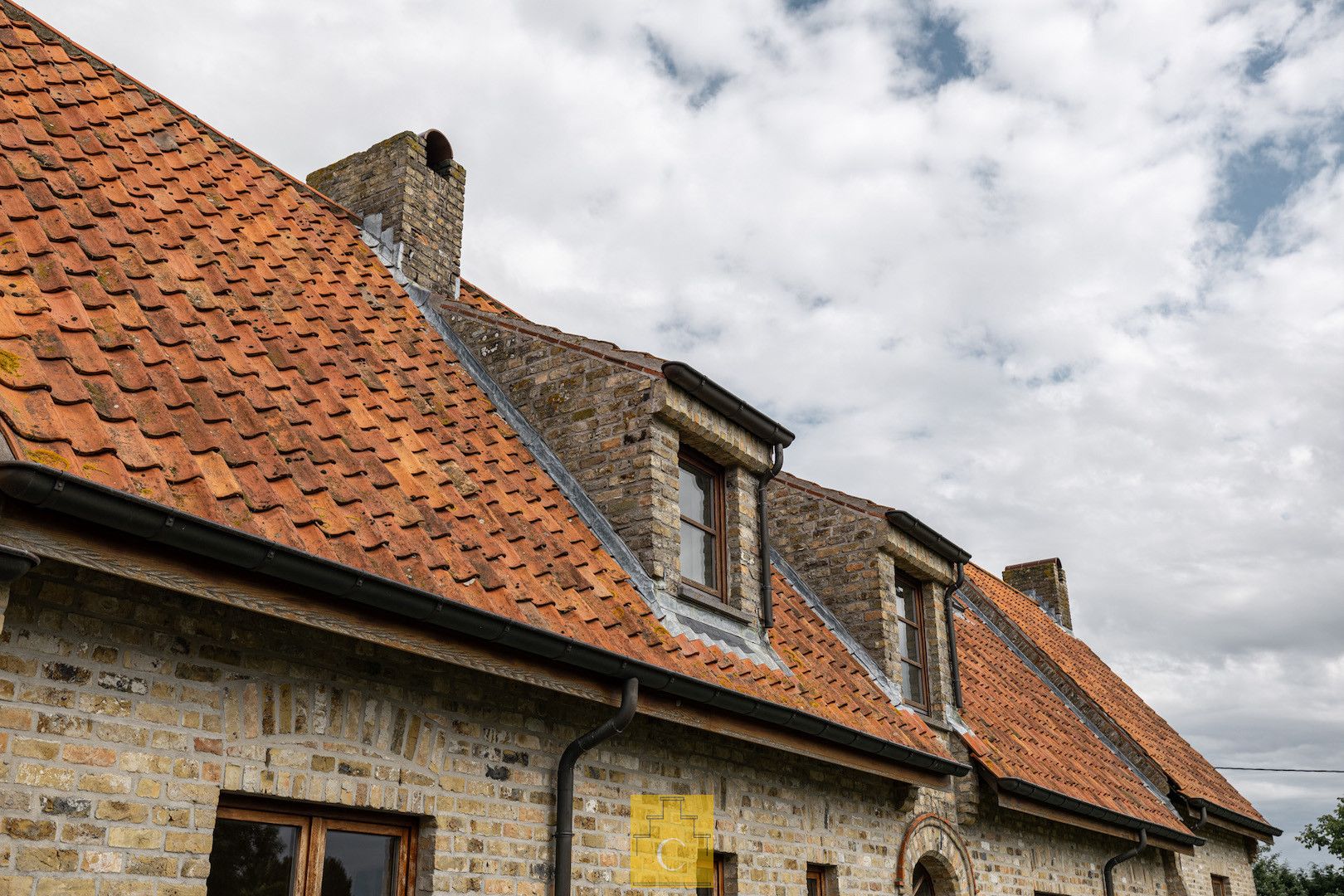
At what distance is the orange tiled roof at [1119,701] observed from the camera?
16.3 metres

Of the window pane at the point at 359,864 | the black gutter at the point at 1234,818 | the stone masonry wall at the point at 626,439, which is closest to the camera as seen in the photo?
the window pane at the point at 359,864

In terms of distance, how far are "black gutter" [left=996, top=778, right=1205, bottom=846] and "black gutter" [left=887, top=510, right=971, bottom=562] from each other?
2.33 m

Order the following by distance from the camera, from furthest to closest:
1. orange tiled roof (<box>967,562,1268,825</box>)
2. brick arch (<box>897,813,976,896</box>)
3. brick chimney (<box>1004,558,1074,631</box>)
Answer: brick chimney (<box>1004,558,1074,631</box>)
orange tiled roof (<box>967,562,1268,825</box>)
brick arch (<box>897,813,976,896</box>)

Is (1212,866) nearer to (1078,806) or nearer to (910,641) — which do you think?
(1078,806)

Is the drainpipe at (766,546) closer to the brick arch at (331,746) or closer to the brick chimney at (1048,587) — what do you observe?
the brick arch at (331,746)

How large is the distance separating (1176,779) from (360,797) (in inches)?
527

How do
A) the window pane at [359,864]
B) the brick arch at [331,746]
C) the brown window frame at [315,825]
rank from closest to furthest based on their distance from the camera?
1. the brick arch at [331,746]
2. the brown window frame at [315,825]
3. the window pane at [359,864]

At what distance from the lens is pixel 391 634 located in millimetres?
5082

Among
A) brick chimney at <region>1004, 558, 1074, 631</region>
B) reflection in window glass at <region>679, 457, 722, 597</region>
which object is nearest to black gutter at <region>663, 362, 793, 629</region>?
reflection in window glass at <region>679, 457, 722, 597</region>

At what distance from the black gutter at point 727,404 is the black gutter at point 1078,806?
3.95 metres

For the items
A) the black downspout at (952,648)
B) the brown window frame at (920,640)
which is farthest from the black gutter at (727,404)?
the black downspout at (952,648)

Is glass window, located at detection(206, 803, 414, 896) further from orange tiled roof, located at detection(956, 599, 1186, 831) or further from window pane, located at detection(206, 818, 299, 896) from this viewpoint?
orange tiled roof, located at detection(956, 599, 1186, 831)

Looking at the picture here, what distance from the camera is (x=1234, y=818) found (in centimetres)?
1664

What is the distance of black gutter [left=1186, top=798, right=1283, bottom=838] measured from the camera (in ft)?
50.4
